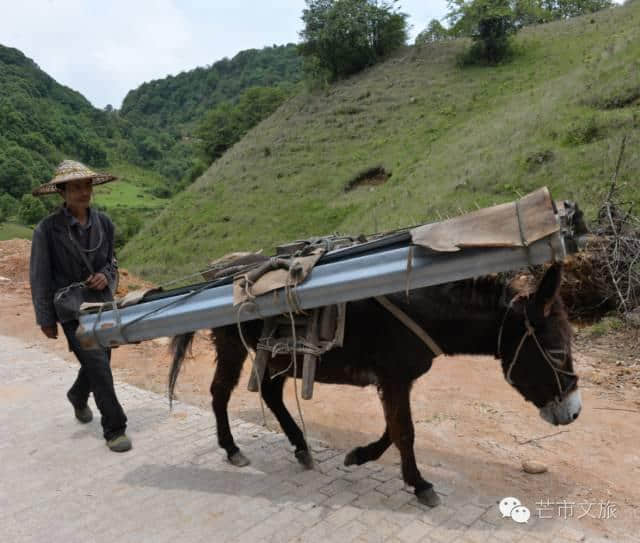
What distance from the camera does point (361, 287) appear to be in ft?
8.50

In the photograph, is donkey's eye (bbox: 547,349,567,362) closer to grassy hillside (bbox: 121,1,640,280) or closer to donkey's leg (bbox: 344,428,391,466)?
donkey's leg (bbox: 344,428,391,466)

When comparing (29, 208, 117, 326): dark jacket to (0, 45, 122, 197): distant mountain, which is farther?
(0, 45, 122, 197): distant mountain

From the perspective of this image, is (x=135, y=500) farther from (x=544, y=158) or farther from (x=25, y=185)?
(x=25, y=185)

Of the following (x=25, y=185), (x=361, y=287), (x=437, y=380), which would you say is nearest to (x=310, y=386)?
(x=361, y=287)

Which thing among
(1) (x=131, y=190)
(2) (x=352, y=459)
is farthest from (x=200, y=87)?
(2) (x=352, y=459)

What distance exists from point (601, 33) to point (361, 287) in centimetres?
3325

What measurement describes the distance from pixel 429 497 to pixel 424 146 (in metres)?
21.1

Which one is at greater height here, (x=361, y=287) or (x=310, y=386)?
(x=361, y=287)

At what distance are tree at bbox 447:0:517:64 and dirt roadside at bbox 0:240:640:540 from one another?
29184mm

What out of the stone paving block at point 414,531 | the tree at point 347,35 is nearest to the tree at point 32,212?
the tree at point 347,35

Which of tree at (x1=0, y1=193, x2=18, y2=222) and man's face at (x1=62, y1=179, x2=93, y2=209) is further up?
tree at (x1=0, y1=193, x2=18, y2=222)

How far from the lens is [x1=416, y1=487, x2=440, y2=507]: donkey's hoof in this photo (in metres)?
3.15

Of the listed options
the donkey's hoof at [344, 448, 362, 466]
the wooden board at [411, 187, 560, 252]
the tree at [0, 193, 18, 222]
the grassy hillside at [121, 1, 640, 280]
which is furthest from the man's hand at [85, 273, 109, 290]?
the tree at [0, 193, 18, 222]

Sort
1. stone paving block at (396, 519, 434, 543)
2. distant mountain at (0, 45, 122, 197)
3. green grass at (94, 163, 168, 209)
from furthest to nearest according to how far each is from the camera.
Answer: green grass at (94, 163, 168, 209) < distant mountain at (0, 45, 122, 197) < stone paving block at (396, 519, 434, 543)
